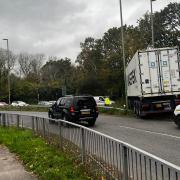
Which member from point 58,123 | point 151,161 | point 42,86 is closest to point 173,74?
point 58,123

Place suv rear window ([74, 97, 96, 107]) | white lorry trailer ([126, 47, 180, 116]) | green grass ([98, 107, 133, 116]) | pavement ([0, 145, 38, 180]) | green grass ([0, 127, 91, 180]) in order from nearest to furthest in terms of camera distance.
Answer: green grass ([0, 127, 91, 180]) → pavement ([0, 145, 38, 180]) → suv rear window ([74, 97, 96, 107]) → white lorry trailer ([126, 47, 180, 116]) → green grass ([98, 107, 133, 116])

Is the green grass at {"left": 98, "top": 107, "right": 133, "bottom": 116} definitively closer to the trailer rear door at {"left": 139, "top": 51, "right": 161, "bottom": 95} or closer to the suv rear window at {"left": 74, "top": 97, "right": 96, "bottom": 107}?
the trailer rear door at {"left": 139, "top": 51, "right": 161, "bottom": 95}

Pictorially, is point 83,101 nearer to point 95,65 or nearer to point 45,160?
point 45,160

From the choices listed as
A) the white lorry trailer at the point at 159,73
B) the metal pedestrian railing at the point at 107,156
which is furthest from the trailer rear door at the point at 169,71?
the metal pedestrian railing at the point at 107,156

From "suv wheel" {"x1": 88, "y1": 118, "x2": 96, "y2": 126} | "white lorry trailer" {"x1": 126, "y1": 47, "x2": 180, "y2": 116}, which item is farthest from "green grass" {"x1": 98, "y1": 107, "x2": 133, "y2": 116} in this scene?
"suv wheel" {"x1": 88, "y1": 118, "x2": 96, "y2": 126}

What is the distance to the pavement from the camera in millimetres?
8328

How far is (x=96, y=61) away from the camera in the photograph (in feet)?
271

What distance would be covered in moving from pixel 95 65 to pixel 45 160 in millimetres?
73267

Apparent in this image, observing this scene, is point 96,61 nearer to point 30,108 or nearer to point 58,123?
point 30,108

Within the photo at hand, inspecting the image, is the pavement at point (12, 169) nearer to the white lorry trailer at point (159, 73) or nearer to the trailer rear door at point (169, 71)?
the white lorry trailer at point (159, 73)

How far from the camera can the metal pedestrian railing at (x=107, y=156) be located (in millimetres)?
4750

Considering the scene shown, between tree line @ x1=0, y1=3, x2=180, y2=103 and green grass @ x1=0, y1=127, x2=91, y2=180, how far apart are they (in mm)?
39670

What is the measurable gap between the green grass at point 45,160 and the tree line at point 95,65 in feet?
130

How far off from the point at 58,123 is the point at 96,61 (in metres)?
71.7
